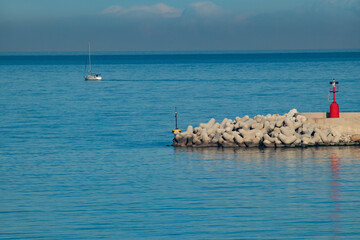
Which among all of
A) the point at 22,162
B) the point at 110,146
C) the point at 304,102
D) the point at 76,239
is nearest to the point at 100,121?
the point at 110,146

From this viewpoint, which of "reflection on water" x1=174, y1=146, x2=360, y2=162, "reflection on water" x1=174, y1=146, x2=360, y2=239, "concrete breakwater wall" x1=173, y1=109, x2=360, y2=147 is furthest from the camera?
"concrete breakwater wall" x1=173, y1=109, x2=360, y2=147

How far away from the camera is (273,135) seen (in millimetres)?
31344

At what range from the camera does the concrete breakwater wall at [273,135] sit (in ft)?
102

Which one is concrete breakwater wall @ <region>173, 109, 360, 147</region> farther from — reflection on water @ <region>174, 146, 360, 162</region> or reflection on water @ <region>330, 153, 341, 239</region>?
reflection on water @ <region>330, 153, 341, 239</region>

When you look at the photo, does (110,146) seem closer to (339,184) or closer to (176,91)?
(339,184)

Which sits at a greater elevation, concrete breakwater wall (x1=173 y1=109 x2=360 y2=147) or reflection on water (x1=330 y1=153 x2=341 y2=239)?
concrete breakwater wall (x1=173 y1=109 x2=360 y2=147)

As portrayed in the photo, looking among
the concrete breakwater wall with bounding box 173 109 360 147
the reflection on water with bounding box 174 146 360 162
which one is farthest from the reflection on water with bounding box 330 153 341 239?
the concrete breakwater wall with bounding box 173 109 360 147

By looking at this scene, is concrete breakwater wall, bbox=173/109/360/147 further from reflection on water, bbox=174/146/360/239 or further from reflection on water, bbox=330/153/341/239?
reflection on water, bbox=330/153/341/239

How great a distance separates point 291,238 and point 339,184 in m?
7.08

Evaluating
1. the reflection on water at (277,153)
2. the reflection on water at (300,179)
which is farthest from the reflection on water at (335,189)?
the reflection on water at (277,153)

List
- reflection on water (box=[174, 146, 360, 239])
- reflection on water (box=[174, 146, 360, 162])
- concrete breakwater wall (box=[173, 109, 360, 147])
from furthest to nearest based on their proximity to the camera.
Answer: concrete breakwater wall (box=[173, 109, 360, 147]), reflection on water (box=[174, 146, 360, 162]), reflection on water (box=[174, 146, 360, 239])

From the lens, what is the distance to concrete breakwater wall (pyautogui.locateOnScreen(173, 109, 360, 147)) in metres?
31.1

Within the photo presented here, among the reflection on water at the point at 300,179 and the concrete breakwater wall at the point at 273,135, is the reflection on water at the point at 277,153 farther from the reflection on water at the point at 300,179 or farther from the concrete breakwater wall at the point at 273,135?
the concrete breakwater wall at the point at 273,135

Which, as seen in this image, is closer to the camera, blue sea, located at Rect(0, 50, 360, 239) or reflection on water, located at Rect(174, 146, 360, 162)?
blue sea, located at Rect(0, 50, 360, 239)
